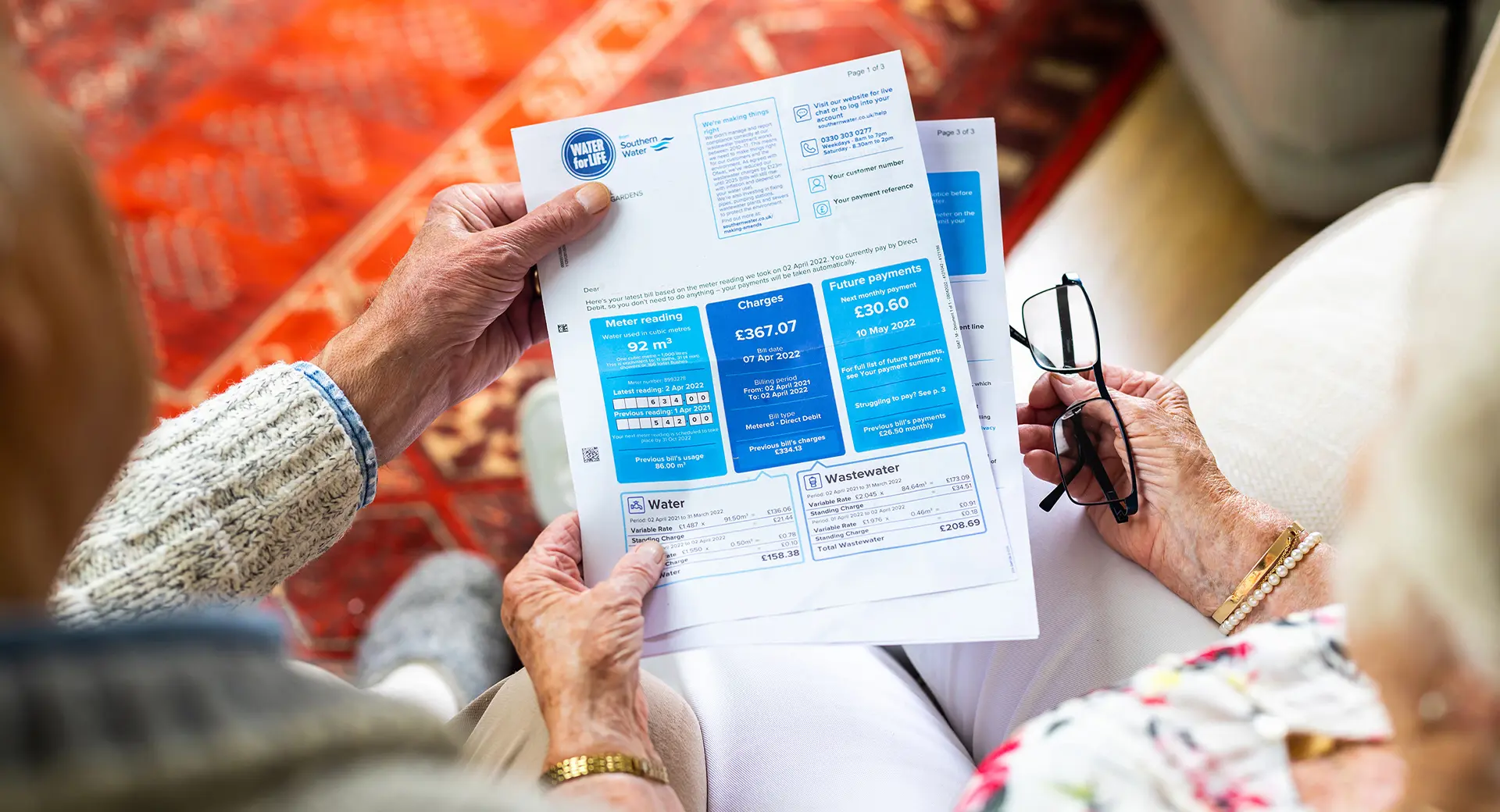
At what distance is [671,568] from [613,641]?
0.31 feet

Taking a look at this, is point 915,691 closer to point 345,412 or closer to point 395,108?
point 345,412

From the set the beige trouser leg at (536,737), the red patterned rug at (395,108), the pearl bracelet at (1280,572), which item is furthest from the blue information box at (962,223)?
the red patterned rug at (395,108)

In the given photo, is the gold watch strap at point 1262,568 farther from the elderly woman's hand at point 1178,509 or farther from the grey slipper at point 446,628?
the grey slipper at point 446,628

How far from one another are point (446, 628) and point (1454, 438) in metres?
1.17

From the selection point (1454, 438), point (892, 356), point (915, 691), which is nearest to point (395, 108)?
point (892, 356)

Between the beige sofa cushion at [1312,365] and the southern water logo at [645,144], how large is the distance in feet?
1.84

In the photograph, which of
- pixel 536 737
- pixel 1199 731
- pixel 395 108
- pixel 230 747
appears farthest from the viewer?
pixel 395 108

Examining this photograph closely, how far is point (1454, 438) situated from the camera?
447 mm

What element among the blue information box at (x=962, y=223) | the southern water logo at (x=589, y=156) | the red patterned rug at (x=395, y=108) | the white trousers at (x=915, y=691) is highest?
the red patterned rug at (x=395, y=108)

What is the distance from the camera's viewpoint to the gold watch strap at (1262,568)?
797 mm

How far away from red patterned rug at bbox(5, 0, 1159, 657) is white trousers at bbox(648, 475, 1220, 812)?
75 centimetres

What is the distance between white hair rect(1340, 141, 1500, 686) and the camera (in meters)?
0.44

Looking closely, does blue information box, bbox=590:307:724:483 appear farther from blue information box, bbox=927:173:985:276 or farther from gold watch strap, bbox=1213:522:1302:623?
gold watch strap, bbox=1213:522:1302:623

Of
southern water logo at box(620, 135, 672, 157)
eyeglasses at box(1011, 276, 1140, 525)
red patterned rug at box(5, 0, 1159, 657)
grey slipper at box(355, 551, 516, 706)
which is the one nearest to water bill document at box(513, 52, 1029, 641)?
southern water logo at box(620, 135, 672, 157)
